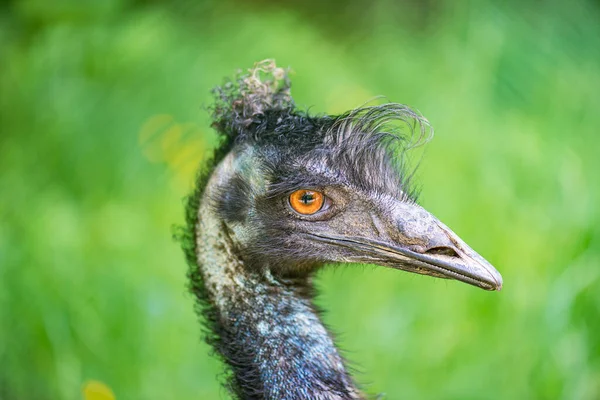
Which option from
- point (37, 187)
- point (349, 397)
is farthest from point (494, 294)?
point (37, 187)

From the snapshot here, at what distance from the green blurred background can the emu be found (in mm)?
401

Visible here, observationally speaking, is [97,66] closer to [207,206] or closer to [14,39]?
[14,39]

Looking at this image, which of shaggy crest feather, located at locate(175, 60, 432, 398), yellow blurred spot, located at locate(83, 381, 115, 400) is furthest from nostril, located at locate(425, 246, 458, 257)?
yellow blurred spot, located at locate(83, 381, 115, 400)

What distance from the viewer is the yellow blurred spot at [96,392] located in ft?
11.7

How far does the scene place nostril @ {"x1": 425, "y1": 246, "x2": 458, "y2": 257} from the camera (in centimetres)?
235

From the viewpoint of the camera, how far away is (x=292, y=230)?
2.54m

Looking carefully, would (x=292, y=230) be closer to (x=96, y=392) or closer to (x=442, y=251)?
(x=442, y=251)

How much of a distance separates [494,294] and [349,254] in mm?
1866

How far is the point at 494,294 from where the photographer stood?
13.7 feet

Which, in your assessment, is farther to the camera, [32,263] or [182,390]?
[32,263]

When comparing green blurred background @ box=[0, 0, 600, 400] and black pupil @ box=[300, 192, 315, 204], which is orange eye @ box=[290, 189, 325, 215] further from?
green blurred background @ box=[0, 0, 600, 400]

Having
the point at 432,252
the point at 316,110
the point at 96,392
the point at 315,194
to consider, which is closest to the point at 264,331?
the point at 315,194

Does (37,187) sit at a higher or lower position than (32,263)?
higher

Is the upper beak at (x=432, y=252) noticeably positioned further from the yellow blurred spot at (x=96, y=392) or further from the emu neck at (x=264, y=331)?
the yellow blurred spot at (x=96, y=392)
